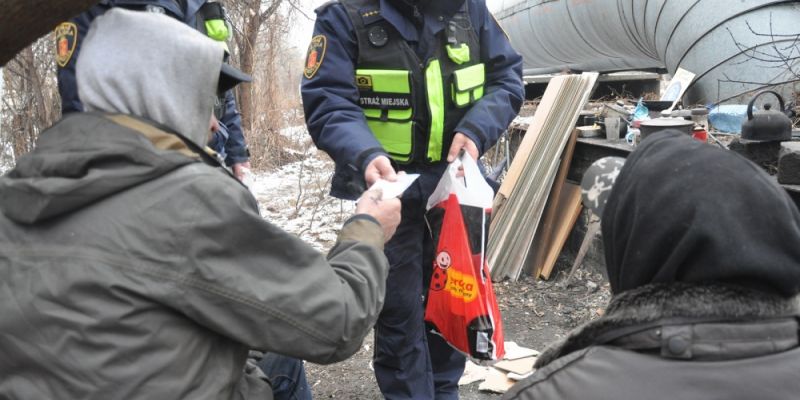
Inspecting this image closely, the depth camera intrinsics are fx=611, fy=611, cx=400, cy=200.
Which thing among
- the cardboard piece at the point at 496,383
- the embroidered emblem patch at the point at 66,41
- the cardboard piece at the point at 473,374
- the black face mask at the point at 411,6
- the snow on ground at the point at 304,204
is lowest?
the cardboard piece at the point at 473,374

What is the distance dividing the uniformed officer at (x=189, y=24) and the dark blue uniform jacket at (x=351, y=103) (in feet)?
1.65

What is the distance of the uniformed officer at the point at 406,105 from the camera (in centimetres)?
255

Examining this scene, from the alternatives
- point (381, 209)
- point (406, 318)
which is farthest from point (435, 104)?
point (406, 318)

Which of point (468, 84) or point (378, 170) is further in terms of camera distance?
point (468, 84)

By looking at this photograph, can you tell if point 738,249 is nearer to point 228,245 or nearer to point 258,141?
point 228,245

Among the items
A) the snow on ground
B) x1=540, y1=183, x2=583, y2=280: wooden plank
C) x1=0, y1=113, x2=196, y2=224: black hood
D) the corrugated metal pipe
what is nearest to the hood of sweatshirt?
x1=0, y1=113, x2=196, y2=224: black hood

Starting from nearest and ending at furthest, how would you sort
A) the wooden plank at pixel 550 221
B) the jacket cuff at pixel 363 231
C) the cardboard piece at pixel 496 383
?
the jacket cuff at pixel 363 231 < the cardboard piece at pixel 496 383 < the wooden plank at pixel 550 221

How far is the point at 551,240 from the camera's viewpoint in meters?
4.87

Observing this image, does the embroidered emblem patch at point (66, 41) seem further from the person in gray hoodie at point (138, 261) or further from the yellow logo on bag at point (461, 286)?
the yellow logo on bag at point (461, 286)

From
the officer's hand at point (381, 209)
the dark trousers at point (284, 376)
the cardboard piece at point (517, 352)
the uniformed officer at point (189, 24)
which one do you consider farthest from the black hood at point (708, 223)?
the cardboard piece at point (517, 352)

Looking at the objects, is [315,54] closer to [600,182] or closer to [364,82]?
[364,82]

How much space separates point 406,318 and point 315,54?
3.97 ft

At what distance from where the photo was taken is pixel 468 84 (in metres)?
2.69

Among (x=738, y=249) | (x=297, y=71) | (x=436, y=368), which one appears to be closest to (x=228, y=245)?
(x=738, y=249)
